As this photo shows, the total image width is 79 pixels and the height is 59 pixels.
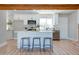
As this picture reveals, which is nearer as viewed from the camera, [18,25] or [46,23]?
[46,23]

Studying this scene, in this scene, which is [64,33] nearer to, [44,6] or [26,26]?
[26,26]

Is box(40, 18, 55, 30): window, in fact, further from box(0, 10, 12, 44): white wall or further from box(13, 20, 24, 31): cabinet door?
box(0, 10, 12, 44): white wall

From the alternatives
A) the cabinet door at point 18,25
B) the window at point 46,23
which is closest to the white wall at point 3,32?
the cabinet door at point 18,25

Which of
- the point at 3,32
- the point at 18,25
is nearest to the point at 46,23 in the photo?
the point at 18,25

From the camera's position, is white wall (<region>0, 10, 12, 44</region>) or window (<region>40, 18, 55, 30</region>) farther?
window (<region>40, 18, 55, 30</region>)

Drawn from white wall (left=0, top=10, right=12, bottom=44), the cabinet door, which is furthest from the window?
white wall (left=0, top=10, right=12, bottom=44)

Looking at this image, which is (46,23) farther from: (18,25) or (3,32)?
(3,32)

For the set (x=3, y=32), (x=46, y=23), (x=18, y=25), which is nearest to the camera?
(x=3, y=32)

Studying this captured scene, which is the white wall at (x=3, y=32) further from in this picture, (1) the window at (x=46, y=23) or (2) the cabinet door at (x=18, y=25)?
(1) the window at (x=46, y=23)

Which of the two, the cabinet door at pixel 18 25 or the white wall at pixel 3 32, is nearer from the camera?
the white wall at pixel 3 32
